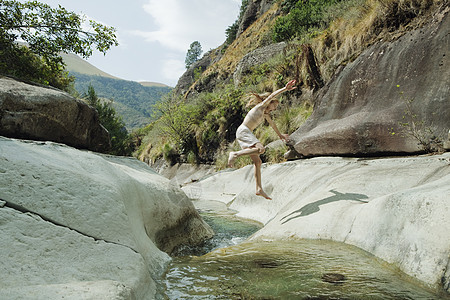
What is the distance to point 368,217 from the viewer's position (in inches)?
144

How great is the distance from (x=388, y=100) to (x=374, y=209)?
482 centimetres

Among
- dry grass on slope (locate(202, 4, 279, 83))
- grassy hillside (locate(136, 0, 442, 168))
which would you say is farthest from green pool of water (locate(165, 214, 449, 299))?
dry grass on slope (locate(202, 4, 279, 83))

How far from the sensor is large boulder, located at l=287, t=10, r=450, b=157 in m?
6.37

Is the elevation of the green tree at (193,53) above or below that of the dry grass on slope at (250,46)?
above

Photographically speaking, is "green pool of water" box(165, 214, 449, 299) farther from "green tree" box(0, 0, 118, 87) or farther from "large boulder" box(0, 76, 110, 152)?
"green tree" box(0, 0, 118, 87)

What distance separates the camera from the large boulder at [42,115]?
530 cm

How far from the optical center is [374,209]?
3631mm

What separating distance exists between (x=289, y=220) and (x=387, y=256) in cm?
199

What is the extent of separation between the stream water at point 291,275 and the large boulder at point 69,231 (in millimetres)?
372

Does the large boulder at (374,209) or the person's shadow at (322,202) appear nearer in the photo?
the large boulder at (374,209)

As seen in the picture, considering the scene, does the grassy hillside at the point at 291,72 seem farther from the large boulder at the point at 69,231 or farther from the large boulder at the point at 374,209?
the large boulder at the point at 69,231

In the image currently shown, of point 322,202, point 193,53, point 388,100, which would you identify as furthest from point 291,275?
point 193,53

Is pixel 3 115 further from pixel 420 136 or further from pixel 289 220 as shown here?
pixel 420 136

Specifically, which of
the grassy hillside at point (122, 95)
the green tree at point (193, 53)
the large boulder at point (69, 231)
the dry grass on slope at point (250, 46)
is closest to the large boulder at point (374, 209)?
the large boulder at point (69, 231)
